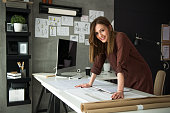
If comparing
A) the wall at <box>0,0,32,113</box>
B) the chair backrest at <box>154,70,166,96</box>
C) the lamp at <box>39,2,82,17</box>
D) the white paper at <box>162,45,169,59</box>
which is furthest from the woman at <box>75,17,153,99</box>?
the white paper at <box>162,45,169,59</box>

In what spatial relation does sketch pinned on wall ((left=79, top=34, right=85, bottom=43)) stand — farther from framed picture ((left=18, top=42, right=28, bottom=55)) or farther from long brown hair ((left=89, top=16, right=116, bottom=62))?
long brown hair ((left=89, top=16, right=116, bottom=62))

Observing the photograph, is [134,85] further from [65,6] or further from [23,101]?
[65,6]

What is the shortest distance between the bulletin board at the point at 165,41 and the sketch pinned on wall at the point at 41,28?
112 inches

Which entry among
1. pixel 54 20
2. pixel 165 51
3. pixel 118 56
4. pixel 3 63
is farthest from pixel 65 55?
pixel 165 51

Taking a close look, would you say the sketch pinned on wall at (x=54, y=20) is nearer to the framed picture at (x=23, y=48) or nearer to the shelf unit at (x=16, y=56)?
the shelf unit at (x=16, y=56)

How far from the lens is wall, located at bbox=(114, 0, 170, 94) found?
3791mm

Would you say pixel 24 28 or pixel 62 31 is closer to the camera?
pixel 24 28

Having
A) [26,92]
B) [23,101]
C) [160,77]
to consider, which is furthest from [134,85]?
[26,92]

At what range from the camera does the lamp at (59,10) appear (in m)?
2.98

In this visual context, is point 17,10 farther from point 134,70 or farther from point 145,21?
point 145,21

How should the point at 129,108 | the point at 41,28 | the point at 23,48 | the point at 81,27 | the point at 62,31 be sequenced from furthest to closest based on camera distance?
the point at 81,27 → the point at 62,31 → the point at 41,28 → the point at 23,48 → the point at 129,108

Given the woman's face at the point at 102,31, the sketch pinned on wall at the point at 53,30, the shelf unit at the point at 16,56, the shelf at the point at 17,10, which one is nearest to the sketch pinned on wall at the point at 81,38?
the sketch pinned on wall at the point at 53,30

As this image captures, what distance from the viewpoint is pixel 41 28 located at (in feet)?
9.94

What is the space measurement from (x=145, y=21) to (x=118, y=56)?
3018mm
